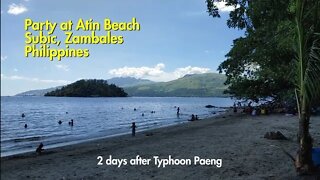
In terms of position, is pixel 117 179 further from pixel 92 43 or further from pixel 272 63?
pixel 272 63

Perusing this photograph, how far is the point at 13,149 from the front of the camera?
99.8ft

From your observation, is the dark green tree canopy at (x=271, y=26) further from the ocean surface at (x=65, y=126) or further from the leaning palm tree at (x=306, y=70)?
the ocean surface at (x=65, y=126)

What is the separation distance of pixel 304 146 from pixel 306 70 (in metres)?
2.32

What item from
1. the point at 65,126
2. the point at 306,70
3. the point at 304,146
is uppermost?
the point at 306,70

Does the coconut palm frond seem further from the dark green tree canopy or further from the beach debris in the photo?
the beach debris

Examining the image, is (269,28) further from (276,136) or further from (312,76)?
(276,136)

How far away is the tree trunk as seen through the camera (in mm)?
10414

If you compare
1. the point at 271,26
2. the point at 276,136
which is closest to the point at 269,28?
the point at 271,26

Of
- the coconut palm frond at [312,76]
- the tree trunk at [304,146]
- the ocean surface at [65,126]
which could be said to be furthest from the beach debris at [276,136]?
the ocean surface at [65,126]

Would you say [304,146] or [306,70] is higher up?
[306,70]

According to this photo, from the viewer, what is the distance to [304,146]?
1055 centimetres

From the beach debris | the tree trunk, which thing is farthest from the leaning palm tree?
the beach debris

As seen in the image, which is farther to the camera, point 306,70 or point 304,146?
point 304,146

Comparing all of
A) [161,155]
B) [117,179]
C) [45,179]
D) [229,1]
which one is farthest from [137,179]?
[229,1]
